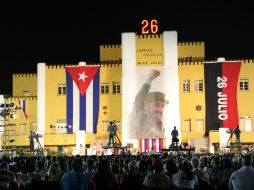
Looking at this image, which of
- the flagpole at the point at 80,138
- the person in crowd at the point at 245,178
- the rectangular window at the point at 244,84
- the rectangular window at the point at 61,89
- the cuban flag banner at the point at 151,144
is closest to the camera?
the person in crowd at the point at 245,178

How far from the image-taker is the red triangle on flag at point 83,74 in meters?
41.0

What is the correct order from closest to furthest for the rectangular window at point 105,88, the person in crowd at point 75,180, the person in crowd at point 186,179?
1. the person in crowd at point 186,179
2. the person in crowd at point 75,180
3. the rectangular window at point 105,88

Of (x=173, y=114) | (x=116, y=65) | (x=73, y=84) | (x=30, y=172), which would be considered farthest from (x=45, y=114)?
(x=30, y=172)

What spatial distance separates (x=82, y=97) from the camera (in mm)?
40875

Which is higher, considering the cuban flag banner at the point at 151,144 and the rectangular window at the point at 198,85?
the rectangular window at the point at 198,85

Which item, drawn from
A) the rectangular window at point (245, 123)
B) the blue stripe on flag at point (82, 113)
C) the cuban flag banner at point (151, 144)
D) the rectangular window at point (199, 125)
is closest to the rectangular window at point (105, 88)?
the blue stripe on flag at point (82, 113)

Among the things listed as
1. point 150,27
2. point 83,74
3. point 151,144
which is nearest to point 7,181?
point 151,144

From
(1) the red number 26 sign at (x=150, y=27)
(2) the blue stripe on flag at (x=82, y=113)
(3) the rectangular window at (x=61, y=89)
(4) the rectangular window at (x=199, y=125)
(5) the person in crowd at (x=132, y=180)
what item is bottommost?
(5) the person in crowd at (x=132, y=180)

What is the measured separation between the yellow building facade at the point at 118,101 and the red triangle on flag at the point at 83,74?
113 centimetres

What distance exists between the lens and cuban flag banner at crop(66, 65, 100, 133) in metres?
40.5

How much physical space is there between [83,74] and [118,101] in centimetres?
392

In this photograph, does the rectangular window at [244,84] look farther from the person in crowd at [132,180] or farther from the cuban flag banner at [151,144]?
the person in crowd at [132,180]

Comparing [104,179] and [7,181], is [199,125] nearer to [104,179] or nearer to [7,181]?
[104,179]

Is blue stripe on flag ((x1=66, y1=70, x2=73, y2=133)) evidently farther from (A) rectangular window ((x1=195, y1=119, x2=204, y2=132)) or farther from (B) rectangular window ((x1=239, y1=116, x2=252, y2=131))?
(B) rectangular window ((x1=239, y1=116, x2=252, y2=131))
